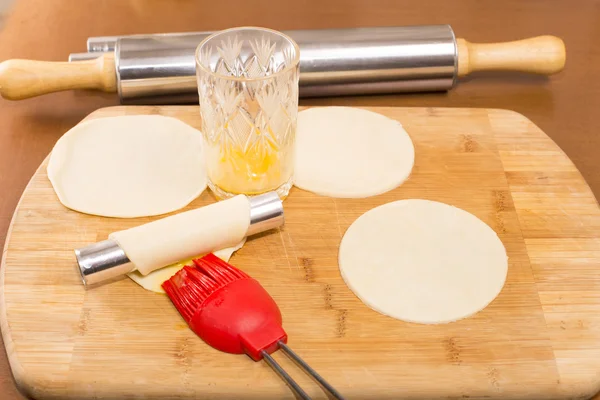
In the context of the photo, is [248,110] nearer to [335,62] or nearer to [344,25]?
[335,62]

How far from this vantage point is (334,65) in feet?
3.77

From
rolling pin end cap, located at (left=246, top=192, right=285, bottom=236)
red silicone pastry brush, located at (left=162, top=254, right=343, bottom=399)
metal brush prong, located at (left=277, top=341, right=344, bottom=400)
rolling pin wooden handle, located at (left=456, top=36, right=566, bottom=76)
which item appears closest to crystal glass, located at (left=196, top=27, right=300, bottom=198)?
rolling pin end cap, located at (left=246, top=192, right=285, bottom=236)

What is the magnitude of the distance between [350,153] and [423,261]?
0.81ft

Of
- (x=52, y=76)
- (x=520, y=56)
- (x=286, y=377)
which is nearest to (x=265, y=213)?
(x=286, y=377)

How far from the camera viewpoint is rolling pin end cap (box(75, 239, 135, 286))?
2.62 feet

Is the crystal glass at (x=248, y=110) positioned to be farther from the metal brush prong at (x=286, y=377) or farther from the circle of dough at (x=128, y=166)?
the metal brush prong at (x=286, y=377)

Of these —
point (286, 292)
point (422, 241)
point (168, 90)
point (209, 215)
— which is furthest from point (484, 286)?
point (168, 90)

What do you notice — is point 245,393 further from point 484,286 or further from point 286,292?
point 484,286

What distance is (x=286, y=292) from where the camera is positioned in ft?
2.71

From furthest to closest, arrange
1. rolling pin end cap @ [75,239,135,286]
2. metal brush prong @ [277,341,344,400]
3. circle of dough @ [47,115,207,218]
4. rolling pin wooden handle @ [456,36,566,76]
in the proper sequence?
rolling pin wooden handle @ [456,36,566,76]
circle of dough @ [47,115,207,218]
rolling pin end cap @ [75,239,135,286]
metal brush prong @ [277,341,344,400]

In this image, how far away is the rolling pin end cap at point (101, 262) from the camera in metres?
0.80

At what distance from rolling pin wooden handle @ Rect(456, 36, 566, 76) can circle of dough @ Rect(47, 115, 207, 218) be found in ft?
1.74

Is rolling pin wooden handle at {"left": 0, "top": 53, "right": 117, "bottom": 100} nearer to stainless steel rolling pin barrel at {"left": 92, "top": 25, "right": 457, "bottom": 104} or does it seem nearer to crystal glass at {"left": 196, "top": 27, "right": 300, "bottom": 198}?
stainless steel rolling pin barrel at {"left": 92, "top": 25, "right": 457, "bottom": 104}

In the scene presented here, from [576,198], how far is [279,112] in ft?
1.48
